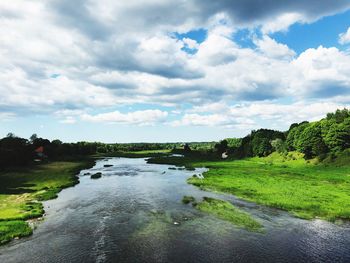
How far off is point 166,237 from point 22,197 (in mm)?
36008

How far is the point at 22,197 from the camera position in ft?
198

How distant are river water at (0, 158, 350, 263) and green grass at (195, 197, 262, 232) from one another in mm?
1423

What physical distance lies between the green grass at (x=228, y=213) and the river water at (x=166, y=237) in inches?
56.0

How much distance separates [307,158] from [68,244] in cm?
10582

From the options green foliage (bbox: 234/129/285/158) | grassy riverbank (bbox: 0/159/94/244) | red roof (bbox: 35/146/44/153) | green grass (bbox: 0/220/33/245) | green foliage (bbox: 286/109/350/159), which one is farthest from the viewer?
red roof (bbox: 35/146/44/153)

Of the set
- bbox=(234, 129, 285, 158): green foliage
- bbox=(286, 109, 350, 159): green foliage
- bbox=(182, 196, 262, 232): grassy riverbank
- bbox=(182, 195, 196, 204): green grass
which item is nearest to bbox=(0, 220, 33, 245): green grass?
bbox=(182, 196, 262, 232): grassy riverbank

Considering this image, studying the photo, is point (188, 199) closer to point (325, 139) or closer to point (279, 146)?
point (325, 139)

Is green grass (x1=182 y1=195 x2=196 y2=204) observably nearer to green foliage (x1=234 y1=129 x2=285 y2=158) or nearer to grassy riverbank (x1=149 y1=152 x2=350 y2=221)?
grassy riverbank (x1=149 y1=152 x2=350 y2=221)

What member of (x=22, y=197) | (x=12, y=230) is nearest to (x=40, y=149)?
(x=22, y=197)

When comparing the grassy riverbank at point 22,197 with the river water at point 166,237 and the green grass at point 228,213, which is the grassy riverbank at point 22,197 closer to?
the river water at point 166,237

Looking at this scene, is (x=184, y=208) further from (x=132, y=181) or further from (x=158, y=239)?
(x=132, y=181)

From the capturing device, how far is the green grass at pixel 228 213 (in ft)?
138

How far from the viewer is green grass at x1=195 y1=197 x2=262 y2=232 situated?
41969 millimetres

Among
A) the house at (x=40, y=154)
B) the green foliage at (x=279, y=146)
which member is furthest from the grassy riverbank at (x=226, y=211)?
the house at (x=40, y=154)
